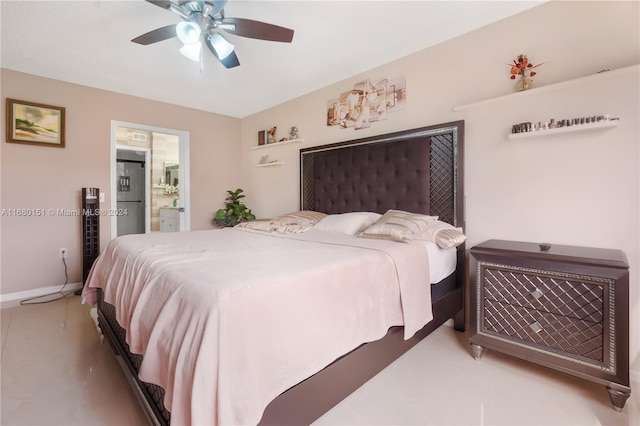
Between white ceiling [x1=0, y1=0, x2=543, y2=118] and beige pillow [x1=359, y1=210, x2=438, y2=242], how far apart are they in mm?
1527

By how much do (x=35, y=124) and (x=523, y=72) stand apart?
472 centimetres

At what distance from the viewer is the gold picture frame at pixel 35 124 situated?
3131 mm

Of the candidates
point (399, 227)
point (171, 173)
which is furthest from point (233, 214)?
point (399, 227)

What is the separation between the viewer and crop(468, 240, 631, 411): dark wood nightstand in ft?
4.96

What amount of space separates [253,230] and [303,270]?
1814 millimetres

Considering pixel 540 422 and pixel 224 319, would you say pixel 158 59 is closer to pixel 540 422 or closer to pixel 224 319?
pixel 224 319

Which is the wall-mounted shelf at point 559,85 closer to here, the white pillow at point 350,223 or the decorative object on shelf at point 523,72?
the decorative object on shelf at point 523,72

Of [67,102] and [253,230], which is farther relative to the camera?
[67,102]

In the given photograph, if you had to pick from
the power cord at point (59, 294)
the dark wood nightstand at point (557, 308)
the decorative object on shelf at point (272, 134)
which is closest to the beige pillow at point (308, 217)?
the decorative object on shelf at point (272, 134)

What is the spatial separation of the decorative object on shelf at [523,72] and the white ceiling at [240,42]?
1.22 ft

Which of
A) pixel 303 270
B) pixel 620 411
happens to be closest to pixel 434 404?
pixel 620 411

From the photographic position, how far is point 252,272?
1226mm

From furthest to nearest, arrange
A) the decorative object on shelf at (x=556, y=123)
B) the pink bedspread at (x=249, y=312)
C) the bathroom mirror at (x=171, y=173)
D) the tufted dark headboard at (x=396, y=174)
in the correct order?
the bathroom mirror at (x=171, y=173), the tufted dark headboard at (x=396, y=174), the decorative object on shelf at (x=556, y=123), the pink bedspread at (x=249, y=312)

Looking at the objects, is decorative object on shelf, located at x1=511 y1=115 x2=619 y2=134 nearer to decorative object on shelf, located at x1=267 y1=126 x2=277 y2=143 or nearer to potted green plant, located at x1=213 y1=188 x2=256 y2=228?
decorative object on shelf, located at x1=267 y1=126 x2=277 y2=143
